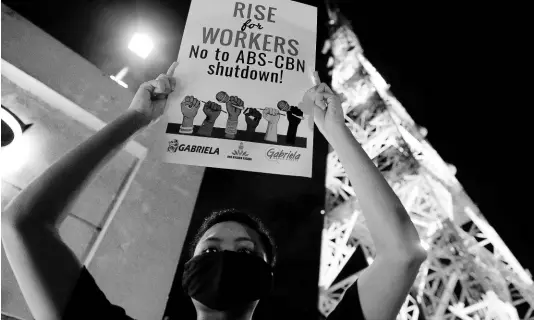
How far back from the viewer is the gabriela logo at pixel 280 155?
2.18 metres

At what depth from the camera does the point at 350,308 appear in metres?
1.57

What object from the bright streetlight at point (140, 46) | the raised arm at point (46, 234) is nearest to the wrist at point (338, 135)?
the raised arm at point (46, 234)

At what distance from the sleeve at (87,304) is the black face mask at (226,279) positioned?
15.4 inches

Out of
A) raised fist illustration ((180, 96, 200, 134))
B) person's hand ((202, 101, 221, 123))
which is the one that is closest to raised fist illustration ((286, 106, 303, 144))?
person's hand ((202, 101, 221, 123))

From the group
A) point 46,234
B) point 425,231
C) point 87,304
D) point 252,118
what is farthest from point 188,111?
point 425,231

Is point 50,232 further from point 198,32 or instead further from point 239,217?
point 198,32

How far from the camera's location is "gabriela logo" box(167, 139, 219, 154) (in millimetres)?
2092

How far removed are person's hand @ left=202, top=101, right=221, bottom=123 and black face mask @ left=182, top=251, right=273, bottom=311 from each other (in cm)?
88

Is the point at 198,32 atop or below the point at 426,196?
below

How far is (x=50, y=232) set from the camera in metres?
1.45

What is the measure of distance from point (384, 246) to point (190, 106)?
1.47m

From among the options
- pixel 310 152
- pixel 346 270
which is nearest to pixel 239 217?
pixel 310 152

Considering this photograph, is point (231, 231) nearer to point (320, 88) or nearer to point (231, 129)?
point (231, 129)

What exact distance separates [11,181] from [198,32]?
202cm
